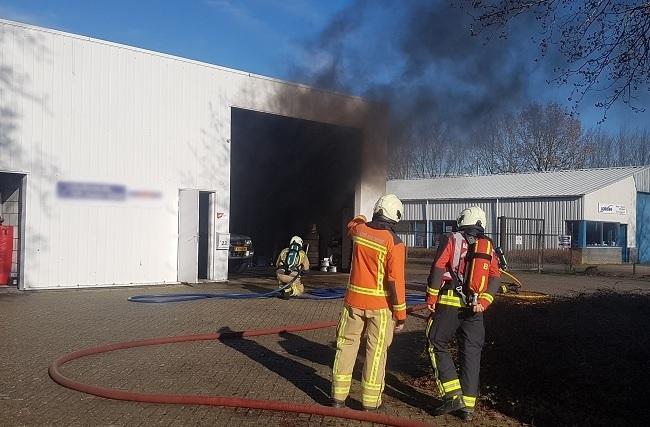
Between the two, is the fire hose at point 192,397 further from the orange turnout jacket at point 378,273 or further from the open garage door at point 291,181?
the open garage door at point 291,181

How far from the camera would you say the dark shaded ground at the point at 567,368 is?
549 centimetres

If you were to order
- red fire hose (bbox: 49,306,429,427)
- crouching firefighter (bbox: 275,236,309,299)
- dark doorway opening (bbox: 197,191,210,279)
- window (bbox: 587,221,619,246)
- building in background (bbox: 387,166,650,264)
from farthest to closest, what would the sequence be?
window (bbox: 587,221,619,246), building in background (bbox: 387,166,650,264), dark doorway opening (bbox: 197,191,210,279), crouching firefighter (bbox: 275,236,309,299), red fire hose (bbox: 49,306,429,427)

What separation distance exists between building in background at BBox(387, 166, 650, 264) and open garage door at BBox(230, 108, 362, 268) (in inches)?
343

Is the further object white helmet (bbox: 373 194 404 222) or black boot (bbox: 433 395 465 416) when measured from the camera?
white helmet (bbox: 373 194 404 222)

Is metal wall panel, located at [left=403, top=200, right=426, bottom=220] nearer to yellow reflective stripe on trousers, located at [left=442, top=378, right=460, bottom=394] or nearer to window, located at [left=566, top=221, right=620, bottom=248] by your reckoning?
window, located at [left=566, top=221, right=620, bottom=248]

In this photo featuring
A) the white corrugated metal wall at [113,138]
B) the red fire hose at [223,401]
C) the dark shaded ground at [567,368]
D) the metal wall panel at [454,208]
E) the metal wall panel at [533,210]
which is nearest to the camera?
the red fire hose at [223,401]

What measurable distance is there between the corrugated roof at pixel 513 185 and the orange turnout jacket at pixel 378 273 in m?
27.5

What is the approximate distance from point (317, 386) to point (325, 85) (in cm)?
1047


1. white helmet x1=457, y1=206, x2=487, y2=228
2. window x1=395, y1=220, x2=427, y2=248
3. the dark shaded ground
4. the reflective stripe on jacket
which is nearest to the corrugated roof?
window x1=395, y1=220, x2=427, y2=248

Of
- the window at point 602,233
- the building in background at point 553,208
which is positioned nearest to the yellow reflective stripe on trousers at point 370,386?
the building in background at point 553,208

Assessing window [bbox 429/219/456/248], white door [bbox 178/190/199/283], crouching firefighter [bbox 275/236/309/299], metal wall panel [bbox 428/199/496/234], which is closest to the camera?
crouching firefighter [bbox 275/236/309/299]

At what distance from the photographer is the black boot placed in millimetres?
5379

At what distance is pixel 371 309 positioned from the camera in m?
5.52

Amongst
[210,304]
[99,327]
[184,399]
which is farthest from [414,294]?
[184,399]
